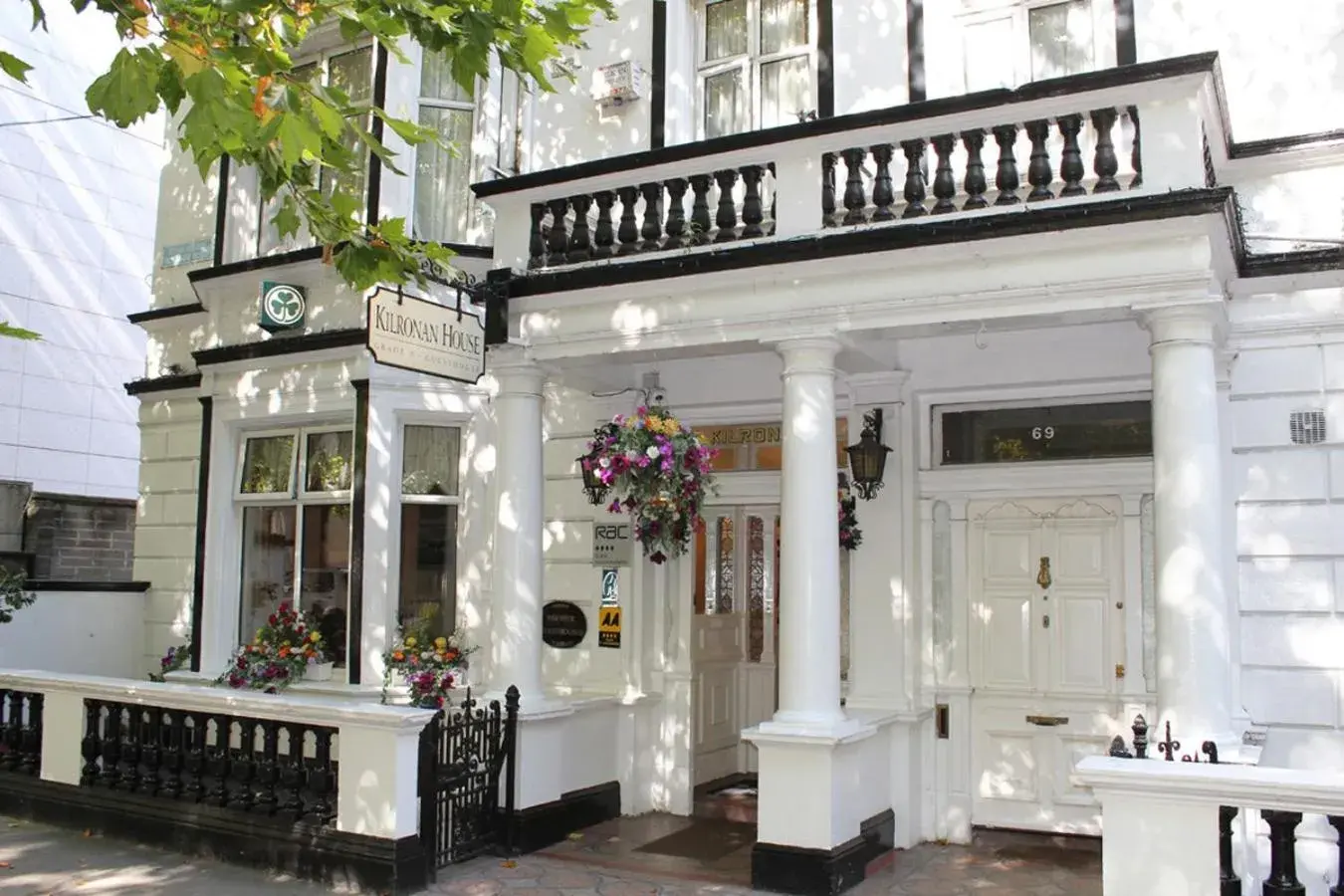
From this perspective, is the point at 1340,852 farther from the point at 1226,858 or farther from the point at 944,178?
the point at 944,178

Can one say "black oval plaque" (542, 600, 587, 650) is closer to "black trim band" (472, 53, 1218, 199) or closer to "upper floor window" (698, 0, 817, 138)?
"black trim band" (472, 53, 1218, 199)

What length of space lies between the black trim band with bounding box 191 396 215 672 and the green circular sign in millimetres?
1247

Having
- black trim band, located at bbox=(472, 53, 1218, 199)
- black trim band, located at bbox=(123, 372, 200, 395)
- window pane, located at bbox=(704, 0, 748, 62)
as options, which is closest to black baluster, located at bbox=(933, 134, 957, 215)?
black trim band, located at bbox=(472, 53, 1218, 199)

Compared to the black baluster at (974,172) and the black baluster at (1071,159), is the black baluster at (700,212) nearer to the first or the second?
the black baluster at (974,172)

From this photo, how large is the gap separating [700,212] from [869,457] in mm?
2041

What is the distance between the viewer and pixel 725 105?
9.31 meters

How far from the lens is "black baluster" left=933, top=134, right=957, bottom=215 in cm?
679

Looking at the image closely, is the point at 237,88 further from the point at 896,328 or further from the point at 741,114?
the point at 741,114

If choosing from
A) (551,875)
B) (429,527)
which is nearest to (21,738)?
(429,527)

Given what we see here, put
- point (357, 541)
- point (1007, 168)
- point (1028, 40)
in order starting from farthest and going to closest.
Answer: point (357, 541) < point (1028, 40) < point (1007, 168)

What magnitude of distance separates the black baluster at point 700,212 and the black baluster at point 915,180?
1282mm

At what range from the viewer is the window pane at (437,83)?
33.0 feet

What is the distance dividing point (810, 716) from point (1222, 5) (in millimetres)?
5164

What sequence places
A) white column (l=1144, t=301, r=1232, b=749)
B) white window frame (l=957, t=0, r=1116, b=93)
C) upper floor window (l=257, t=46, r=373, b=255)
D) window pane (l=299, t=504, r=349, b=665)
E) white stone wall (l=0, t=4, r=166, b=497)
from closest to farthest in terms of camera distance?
white column (l=1144, t=301, r=1232, b=749)
white window frame (l=957, t=0, r=1116, b=93)
window pane (l=299, t=504, r=349, b=665)
upper floor window (l=257, t=46, r=373, b=255)
white stone wall (l=0, t=4, r=166, b=497)
